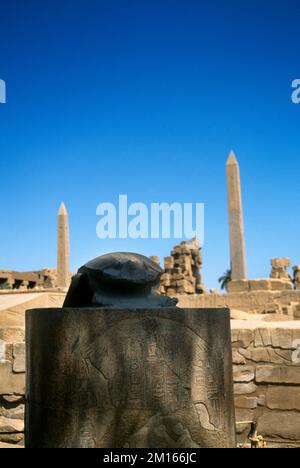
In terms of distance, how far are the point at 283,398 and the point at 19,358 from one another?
8.04 feet

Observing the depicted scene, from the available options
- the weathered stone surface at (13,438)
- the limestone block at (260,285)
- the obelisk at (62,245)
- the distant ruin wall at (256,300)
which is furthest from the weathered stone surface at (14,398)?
the obelisk at (62,245)

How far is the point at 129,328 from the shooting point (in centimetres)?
262

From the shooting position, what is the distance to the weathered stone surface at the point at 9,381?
4.88 meters

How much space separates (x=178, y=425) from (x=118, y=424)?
30 centimetres

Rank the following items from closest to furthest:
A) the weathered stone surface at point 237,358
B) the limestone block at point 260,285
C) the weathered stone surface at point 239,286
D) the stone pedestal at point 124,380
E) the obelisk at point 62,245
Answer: the stone pedestal at point 124,380 < the weathered stone surface at point 237,358 < the limestone block at point 260,285 < the weathered stone surface at point 239,286 < the obelisk at point 62,245

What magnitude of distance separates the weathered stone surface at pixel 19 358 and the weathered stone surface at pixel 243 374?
1982 millimetres

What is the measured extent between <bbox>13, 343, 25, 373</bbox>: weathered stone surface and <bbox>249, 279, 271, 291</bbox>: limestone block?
566 inches

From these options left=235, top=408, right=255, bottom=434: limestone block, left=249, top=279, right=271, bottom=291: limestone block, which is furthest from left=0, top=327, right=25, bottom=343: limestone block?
left=249, top=279, right=271, bottom=291: limestone block

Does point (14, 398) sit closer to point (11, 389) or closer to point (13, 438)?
point (11, 389)

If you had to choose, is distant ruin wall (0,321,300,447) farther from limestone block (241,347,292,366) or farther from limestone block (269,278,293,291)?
limestone block (269,278,293,291)

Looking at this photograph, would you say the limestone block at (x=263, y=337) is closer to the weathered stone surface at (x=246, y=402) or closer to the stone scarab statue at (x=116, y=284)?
the weathered stone surface at (x=246, y=402)

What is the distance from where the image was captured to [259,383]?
15.7ft
